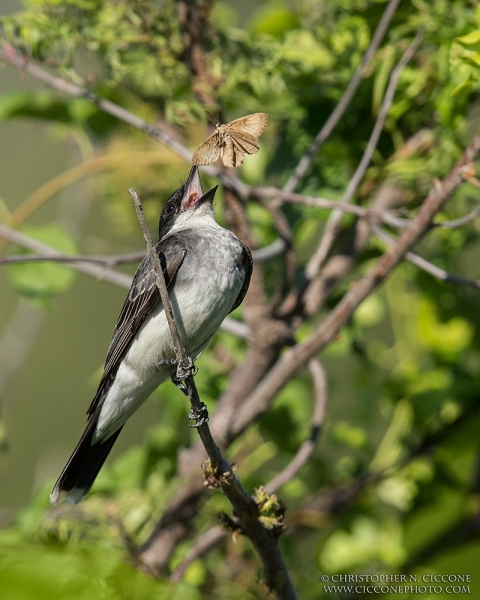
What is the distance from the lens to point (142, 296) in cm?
262

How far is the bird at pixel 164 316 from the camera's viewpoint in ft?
8.48

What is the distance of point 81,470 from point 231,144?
156 cm

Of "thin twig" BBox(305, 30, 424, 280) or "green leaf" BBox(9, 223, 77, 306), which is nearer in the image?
"thin twig" BBox(305, 30, 424, 280)

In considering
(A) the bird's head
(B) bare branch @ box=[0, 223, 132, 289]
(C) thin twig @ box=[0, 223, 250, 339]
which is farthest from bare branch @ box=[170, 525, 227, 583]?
(A) the bird's head

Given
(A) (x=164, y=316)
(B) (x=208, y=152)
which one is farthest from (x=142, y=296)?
(B) (x=208, y=152)

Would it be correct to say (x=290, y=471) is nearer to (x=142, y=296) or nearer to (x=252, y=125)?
(x=142, y=296)

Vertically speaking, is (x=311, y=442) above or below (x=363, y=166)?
below

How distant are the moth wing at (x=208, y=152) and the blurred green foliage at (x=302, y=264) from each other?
125 centimetres

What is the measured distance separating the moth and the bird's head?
1.04 m

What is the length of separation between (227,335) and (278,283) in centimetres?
37

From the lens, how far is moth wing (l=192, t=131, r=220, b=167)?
1.71 m

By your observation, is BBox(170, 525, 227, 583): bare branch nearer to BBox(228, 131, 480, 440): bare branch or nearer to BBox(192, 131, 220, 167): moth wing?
BBox(228, 131, 480, 440): bare branch

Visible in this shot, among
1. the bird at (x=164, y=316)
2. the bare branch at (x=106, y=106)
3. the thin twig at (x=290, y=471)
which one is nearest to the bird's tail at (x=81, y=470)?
the bird at (x=164, y=316)

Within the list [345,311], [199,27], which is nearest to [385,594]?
[345,311]
